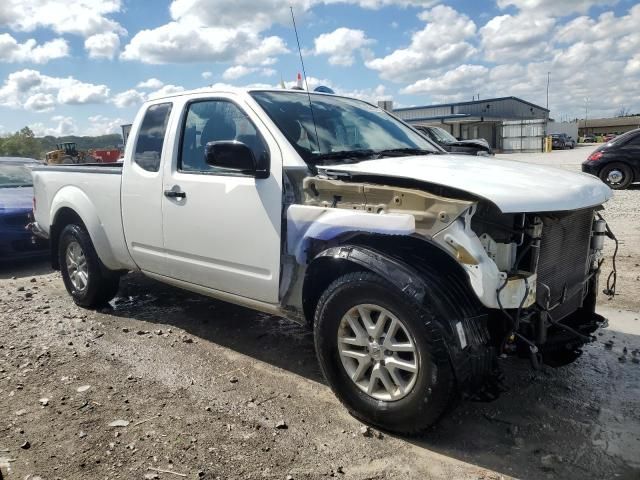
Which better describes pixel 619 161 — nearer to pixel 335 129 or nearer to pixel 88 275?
pixel 335 129

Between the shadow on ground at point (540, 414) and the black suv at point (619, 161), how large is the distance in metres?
10.1

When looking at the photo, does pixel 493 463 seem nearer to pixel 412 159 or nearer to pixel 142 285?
pixel 412 159

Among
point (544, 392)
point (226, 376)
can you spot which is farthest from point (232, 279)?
point (544, 392)

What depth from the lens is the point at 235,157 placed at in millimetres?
3373

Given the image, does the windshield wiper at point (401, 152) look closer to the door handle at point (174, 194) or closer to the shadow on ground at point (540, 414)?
the door handle at point (174, 194)

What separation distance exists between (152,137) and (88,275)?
161 centimetres

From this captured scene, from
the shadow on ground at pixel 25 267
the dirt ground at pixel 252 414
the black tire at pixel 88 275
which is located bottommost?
the shadow on ground at pixel 25 267

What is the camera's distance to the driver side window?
382 centimetres

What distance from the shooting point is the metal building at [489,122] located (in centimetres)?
4934

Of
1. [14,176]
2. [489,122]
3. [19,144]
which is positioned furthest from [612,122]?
[14,176]

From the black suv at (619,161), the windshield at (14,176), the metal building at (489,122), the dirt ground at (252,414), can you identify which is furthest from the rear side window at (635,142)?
the metal building at (489,122)

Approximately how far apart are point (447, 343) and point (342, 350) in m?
0.68

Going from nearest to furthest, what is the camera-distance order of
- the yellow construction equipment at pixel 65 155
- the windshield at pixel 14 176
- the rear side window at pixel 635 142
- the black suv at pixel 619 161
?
the windshield at pixel 14 176
the rear side window at pixel 635 142
the black suv at pixel 619 161
the yellow construction equipment at pixel 65 155

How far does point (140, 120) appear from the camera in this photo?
4723mm
